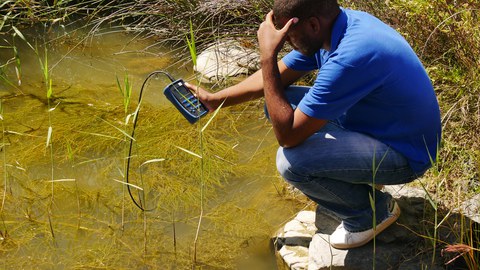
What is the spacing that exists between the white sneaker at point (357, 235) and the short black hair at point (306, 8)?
860mm

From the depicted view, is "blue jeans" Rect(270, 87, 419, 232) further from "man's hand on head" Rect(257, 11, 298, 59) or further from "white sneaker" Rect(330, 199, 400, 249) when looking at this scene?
"man's hand on head" Rect(257, 11, 298, 59)

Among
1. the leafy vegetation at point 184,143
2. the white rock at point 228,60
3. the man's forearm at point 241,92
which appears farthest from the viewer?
the white rock at point 228,60

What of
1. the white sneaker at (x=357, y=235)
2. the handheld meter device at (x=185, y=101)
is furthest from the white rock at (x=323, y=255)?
the handheld meter device at (x=185, y=101)

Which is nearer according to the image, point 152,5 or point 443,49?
point 443,49

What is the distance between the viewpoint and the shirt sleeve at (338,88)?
228 centimetres

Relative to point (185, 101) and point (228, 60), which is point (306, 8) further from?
point (228, 60)

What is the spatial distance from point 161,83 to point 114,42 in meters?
0.90

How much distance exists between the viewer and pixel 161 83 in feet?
15.0

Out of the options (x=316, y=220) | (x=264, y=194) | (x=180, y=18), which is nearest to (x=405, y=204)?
(x=316, y=220)

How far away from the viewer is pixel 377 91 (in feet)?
7.85

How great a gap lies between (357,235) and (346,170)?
307 mm

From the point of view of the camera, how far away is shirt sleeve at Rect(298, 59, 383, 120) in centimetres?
228

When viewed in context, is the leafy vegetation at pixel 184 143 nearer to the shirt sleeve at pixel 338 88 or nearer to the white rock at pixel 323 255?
the white rock at pixel 323 255

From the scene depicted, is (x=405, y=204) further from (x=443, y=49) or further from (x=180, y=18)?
(x=180, y=18)
